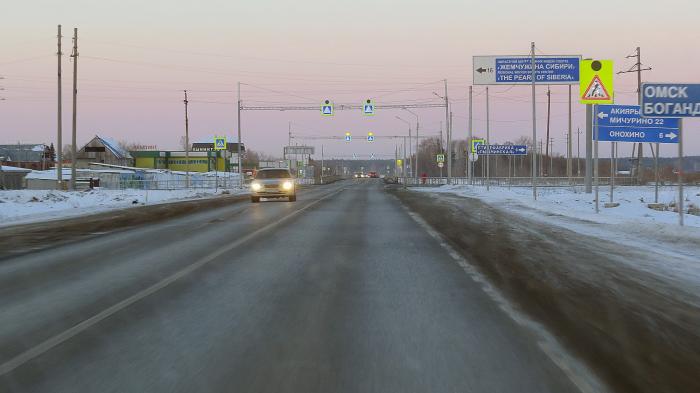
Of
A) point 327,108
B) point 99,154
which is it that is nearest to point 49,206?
point 327,108

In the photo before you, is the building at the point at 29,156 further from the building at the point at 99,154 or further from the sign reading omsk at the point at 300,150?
the sign reading omsk at the point at 300,150

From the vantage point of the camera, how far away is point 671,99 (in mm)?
14070

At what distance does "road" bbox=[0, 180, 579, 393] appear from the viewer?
167 inches

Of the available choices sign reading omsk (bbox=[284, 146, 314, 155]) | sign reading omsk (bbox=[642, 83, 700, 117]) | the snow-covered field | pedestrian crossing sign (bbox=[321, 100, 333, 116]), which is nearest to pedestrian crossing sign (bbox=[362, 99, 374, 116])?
pedestrian crossing sign (bbox=[321, 100, 333, 116])

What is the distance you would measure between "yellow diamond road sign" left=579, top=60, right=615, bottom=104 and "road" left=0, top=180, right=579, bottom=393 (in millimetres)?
13412

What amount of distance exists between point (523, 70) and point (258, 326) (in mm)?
30734

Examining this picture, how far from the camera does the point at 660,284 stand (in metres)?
7.68

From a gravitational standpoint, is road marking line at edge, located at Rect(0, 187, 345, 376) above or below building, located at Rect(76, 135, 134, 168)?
below

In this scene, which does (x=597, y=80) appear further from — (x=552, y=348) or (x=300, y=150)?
(x=300, y=150)

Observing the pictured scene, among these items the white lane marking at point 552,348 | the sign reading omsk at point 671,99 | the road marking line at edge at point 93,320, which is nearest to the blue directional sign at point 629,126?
the sign reading omsk at point 671,99

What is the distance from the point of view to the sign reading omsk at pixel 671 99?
45.9ft

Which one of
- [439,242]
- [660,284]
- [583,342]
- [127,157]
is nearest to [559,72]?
[439,242]

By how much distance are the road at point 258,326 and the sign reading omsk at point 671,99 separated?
706 cm

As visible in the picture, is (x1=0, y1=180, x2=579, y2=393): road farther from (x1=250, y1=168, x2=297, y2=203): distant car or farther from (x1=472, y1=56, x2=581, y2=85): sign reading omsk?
(x1=472, y1=56, x2=581, y2=85): sign reading omsk
